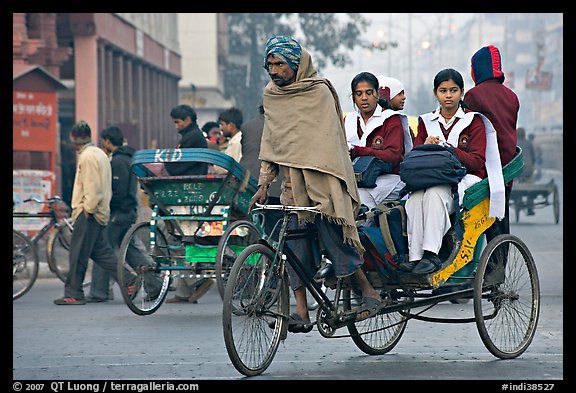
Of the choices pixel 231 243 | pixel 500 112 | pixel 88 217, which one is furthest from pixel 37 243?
pixel 500 112

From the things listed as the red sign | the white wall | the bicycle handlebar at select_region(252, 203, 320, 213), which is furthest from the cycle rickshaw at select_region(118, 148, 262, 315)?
the white wall

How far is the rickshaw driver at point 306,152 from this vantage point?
23.5 ft

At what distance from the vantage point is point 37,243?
13.7 meters

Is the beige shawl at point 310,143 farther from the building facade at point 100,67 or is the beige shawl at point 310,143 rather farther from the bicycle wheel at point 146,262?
the building facade at point 100,67

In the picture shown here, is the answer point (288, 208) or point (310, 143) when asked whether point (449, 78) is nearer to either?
point (310, 143)

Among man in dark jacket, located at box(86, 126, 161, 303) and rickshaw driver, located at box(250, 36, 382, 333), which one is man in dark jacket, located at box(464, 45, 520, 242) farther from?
man in dark jacket, located at box(86, 126, 161, 303)

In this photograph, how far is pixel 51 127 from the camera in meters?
18.4

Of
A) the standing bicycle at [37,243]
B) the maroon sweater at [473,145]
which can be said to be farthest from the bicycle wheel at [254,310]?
the standing bicycle at [37,243]

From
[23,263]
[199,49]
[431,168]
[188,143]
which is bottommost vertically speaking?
[23,263]

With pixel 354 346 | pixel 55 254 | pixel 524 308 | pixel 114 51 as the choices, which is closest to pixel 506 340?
pixel 524 308

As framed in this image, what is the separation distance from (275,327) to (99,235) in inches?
234

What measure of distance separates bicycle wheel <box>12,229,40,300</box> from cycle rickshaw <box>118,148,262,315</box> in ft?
7.08

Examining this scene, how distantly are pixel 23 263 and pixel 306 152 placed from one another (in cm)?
670
